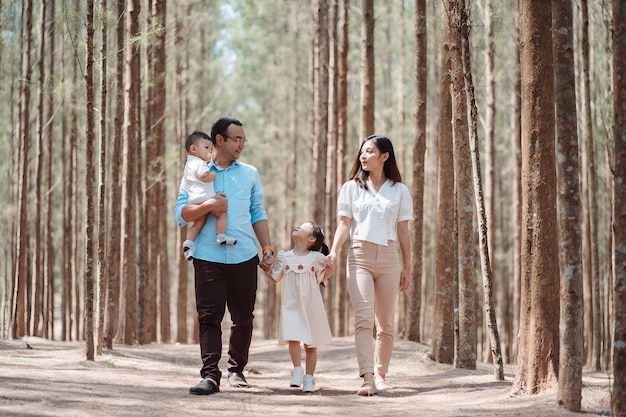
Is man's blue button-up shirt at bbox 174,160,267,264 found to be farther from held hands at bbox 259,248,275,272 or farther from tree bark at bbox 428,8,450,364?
tree bark at bbox 428,8,450,364

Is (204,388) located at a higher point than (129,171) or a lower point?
lower

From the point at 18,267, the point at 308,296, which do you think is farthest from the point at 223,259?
the point at 18,267

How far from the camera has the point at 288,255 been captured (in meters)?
6.29

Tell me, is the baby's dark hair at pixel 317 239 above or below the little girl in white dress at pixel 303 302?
above

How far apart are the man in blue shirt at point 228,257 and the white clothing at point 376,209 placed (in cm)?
70

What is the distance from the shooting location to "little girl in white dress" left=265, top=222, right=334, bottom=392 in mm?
6082

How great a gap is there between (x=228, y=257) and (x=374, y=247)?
3.75 feet

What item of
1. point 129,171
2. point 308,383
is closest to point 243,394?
point 308,383

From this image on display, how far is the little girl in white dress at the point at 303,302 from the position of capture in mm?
6082

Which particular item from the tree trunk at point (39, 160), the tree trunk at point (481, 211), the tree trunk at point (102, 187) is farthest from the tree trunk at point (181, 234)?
the tree trunk at point (481, 211)

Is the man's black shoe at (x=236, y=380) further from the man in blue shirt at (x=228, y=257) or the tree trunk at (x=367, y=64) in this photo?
the tree trunk at (x=367, y=64)

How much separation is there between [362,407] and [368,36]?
803 cm

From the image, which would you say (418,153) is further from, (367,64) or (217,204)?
(217,204)

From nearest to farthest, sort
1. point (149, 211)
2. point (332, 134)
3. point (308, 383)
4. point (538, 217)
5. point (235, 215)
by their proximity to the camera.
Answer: point (538, 217)
point (235, 215)
point (308, 383)
point (332, 134)
point (149, 211)
